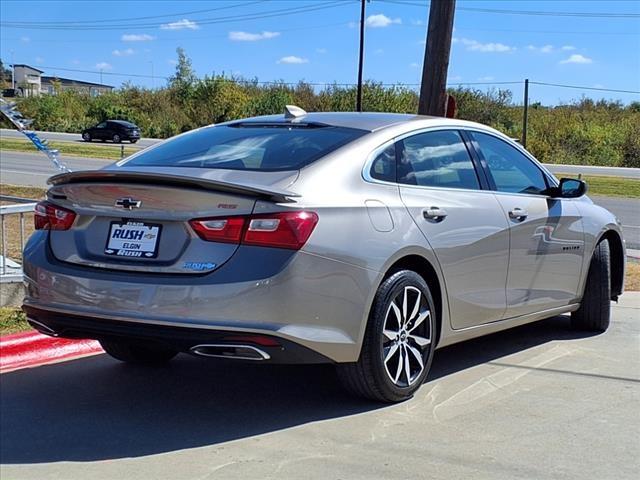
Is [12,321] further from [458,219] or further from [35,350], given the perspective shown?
[458,219]

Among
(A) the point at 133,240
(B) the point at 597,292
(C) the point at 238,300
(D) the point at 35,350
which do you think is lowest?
(D) the point at 35,350

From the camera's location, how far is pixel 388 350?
4527 millimetres

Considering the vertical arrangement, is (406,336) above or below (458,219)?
below

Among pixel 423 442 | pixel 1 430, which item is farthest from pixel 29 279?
pixel 423 442

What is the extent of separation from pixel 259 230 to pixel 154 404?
4.67 ft

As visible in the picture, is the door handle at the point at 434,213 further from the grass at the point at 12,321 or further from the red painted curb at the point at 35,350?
the grass at the point at 12,321

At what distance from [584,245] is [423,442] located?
2.80 metres

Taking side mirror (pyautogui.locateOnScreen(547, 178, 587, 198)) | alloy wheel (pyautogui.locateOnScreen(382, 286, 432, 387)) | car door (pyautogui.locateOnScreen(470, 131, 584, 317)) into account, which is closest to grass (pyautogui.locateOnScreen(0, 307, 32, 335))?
alloy wheel (pyautogui.locateOnScreen(382, 286, 432, 387))

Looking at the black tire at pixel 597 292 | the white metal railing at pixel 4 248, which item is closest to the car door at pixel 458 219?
the black tire at pixel 597 292

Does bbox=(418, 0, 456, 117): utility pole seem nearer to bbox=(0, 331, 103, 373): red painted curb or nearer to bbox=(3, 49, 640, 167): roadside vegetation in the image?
bbox=(0, 331, 103, 373): red painted curb

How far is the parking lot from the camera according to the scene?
12.5 feet

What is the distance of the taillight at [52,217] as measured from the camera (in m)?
4.41

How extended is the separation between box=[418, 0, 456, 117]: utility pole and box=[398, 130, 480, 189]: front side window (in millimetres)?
4890

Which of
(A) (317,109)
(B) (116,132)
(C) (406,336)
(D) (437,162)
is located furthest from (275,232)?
(A) (317,109)
